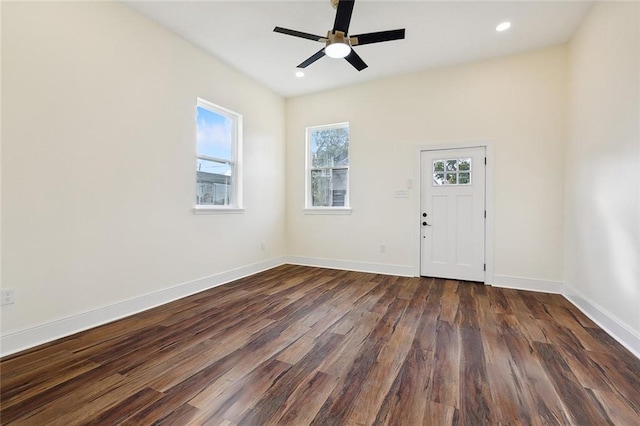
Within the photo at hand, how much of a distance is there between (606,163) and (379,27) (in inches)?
107

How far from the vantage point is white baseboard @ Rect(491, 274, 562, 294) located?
372 centimetres

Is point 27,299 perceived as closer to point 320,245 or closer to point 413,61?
point 320,245

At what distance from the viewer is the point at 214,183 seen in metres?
4.06

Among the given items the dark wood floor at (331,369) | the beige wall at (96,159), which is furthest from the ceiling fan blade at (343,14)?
the dark wood floor at (331,369)

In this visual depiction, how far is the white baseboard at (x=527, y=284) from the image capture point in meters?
3.72

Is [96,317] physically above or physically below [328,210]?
below

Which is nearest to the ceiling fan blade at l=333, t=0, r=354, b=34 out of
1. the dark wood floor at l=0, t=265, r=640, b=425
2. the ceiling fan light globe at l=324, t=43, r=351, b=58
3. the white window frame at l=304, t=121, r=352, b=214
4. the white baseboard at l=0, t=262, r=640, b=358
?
the ceiling fan light globe at l=324, t=43, r=351, b=58

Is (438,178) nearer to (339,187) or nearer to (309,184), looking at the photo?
(339,187)

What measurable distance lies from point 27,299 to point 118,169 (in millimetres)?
1320

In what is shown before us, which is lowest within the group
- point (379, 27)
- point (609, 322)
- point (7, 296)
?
point (609, 322)

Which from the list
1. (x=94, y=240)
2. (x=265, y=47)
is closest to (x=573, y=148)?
(x=265, y=47)

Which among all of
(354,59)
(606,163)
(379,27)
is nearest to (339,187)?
(354,59)

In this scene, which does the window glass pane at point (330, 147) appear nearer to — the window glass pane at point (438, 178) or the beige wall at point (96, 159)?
the window glass pane at point (438, 178)

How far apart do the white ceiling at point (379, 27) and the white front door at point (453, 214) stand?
1395 mm
